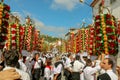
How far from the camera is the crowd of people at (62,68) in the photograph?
197 inches

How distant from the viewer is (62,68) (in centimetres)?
1587

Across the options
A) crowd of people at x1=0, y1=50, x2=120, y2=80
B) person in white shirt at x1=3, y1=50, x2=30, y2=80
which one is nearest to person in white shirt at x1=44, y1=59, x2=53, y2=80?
crowd of people at x1=0, y1=50, x2=120, y2=80

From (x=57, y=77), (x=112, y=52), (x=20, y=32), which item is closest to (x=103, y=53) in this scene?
(x=112, y=52)

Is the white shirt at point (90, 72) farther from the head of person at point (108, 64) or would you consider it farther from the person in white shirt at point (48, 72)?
the head of person at point (108, 64)

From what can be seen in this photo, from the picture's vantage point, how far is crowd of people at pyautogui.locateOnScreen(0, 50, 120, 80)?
502 centimetres

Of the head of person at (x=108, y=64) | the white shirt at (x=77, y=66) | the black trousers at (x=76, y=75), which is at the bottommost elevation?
the black trousers at (x=76, y=75)

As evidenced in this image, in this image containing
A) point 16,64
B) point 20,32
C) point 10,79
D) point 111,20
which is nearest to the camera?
point 10,79

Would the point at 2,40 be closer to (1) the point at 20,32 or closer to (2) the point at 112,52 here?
(2) the point at 112,52

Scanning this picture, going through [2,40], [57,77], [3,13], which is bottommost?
[57,77]

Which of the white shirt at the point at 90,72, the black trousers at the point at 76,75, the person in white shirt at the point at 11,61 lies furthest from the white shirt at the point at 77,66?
the person in white shirt at the point at 11,61

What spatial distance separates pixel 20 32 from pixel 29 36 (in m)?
2.90

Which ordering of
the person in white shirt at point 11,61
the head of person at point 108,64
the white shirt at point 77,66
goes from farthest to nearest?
1. the white shirt at point 77,66
2. the head of person at point 108,64
3. the person in white shirt at point 11,61

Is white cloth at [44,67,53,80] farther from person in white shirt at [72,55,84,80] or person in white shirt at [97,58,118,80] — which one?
person in white shirt at [97,58,118,80]

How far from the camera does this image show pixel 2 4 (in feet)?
40.8
